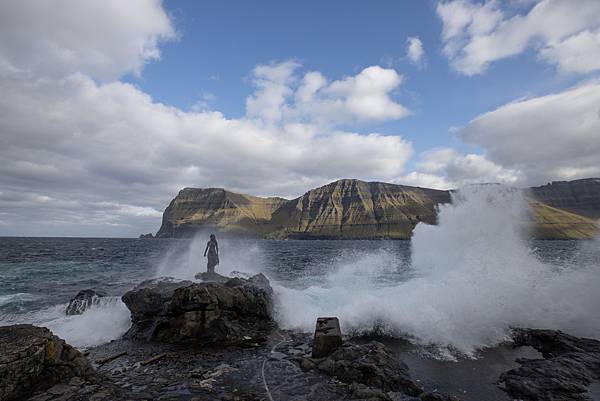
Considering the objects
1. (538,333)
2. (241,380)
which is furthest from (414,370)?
(538,333)

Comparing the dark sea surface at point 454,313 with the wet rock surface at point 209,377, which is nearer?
the wet rock surface at point 209,377

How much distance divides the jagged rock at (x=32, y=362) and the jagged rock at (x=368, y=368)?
21.3ft

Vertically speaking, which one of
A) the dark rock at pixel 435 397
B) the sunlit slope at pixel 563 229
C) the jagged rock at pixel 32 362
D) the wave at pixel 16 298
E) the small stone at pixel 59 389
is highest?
the jagged rock at pixel 32 362

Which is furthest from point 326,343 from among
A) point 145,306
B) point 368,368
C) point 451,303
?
point 145,306

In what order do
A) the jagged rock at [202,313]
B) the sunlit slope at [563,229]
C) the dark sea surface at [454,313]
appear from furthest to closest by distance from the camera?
the sunlit slope at [563,229]
the jagged rock at [202,313]
the dark sea surface at [454,313]

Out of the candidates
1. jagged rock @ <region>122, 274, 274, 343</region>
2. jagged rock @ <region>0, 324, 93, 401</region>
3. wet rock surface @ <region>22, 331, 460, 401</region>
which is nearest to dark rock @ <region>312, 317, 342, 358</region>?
wet rock surface @ <region>22, 331, 460, 401</region>

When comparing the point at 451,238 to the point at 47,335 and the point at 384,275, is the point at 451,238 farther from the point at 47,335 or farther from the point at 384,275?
the point at 47,335

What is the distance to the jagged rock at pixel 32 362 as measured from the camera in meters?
7.05

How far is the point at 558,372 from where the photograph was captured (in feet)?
29.4

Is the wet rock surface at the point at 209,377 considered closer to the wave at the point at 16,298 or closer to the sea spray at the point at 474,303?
the sea spray at the point at 474,303

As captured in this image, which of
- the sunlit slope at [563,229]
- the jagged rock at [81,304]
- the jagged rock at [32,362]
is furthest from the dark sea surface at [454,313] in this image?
the sunlit slope at [563,229]

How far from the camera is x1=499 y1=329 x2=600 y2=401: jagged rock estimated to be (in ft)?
26.4

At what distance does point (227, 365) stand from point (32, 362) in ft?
16.3

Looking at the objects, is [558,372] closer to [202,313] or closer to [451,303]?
[451,303]
